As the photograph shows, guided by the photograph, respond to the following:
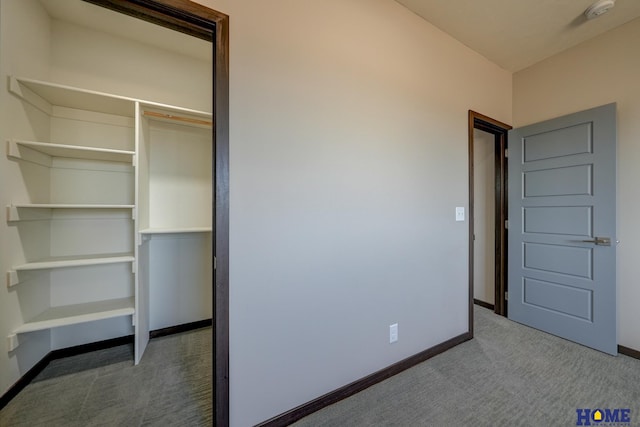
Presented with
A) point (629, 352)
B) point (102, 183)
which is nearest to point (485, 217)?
point (629, 352)

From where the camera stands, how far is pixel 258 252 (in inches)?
53.7

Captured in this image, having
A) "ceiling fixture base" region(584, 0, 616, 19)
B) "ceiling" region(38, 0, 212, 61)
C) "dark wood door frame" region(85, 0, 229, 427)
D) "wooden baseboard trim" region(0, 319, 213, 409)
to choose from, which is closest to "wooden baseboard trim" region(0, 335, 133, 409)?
"wooden baseboard trim" region(0, 319, 213, 409)

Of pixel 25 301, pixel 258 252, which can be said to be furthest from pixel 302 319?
pixel 25 301

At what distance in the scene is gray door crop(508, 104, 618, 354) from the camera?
2.13 metres

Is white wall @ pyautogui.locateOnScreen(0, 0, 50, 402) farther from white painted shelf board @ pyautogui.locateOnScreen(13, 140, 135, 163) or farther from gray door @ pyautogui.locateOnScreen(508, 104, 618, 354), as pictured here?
gray door @ pyautogui.locateOnScreen(508, 104, 618, 354)

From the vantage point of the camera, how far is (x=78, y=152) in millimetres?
1932

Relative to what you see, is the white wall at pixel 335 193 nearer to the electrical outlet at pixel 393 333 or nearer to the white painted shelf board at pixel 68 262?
the electrical outlet at pixel 393 333

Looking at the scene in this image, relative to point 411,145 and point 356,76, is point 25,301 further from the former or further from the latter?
point 411,145

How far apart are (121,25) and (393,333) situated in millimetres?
3212

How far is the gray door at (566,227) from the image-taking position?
7.00ft

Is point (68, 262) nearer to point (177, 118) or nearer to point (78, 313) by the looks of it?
point (78, 313)

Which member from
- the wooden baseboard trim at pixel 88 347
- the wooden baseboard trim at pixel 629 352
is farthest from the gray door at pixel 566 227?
the wooden baseboard trim at pixel 88 347

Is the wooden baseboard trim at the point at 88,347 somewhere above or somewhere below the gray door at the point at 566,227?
below
